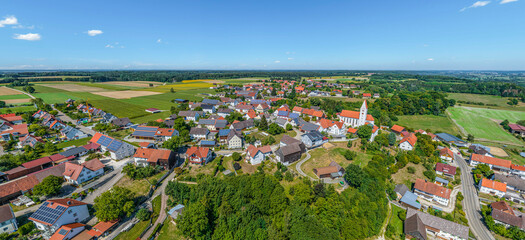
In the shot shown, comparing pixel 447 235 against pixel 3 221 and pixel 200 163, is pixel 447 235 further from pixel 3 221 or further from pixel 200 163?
pixel 3 221

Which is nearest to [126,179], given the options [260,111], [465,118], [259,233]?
[259,233]

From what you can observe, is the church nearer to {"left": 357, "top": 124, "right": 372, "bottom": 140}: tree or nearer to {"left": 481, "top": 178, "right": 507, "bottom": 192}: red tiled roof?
{"left": 357, "top": 124, "right": 372, "bottom": 140}: tree

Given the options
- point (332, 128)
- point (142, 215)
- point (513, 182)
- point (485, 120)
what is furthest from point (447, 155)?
point (142, 215)

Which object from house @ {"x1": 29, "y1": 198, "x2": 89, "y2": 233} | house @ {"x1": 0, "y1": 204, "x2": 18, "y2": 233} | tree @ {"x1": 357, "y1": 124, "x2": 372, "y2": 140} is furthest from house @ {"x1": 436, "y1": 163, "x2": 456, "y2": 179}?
house @ {"x1": 0, "y1": 204, "x2": 18, "y2": 233}

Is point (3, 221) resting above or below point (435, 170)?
above

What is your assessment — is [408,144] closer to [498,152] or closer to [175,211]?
[498,152]

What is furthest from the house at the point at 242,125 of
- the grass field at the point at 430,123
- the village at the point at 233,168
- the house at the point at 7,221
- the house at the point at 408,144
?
the grass field at the point at 430,123

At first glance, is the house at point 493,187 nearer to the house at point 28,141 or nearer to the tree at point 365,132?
the tree at point 365,132
